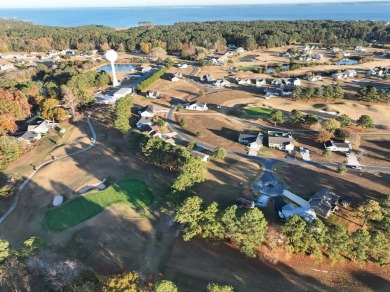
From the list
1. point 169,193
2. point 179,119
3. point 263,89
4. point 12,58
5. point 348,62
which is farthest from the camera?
point 12,58

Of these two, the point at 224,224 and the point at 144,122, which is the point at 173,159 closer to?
the point at 224,224

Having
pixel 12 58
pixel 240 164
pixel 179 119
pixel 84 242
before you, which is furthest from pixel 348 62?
pixel 12 58

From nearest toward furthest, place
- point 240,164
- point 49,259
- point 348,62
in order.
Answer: point 49,259 → point 240,164 → point 348,62

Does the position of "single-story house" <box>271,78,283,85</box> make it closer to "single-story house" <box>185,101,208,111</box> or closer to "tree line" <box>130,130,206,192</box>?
"single-story house" <box>185,101,208,111</box>

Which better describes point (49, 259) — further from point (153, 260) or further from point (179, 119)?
point (179, 119)

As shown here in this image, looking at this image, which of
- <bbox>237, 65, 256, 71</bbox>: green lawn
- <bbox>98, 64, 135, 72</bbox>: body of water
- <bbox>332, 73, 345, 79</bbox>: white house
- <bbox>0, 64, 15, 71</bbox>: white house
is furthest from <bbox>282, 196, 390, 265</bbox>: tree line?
<bbox>0, 64, 15, 71</bbox>: white house

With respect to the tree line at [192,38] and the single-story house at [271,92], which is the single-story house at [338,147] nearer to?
the single-story house at [271,92]
